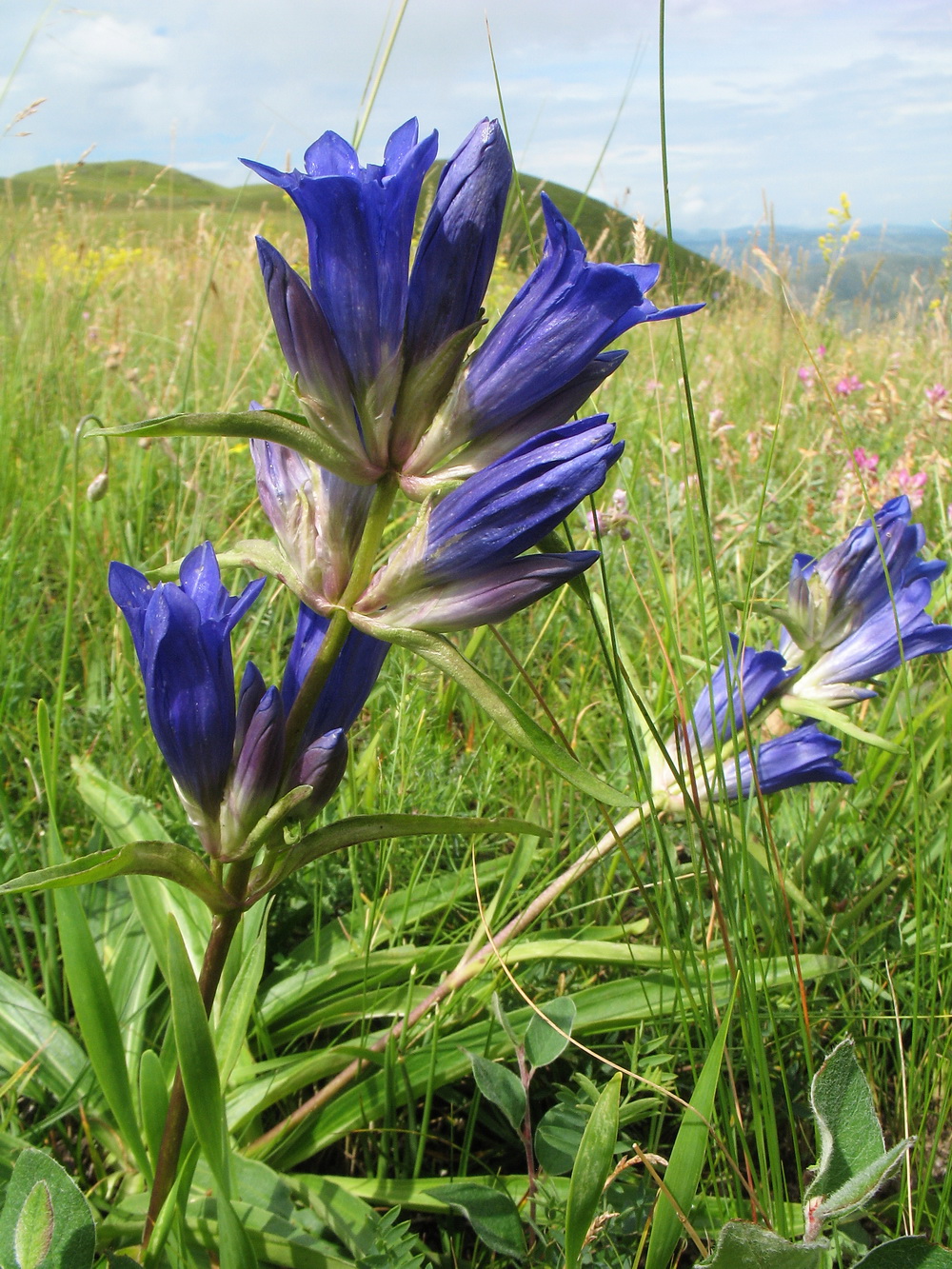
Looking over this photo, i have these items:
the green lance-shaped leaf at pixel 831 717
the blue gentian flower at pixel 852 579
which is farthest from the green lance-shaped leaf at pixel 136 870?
the blue gentian flower at pixel 852 579

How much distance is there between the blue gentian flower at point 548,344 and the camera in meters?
0.84

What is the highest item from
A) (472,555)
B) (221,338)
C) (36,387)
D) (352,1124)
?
(221,338)

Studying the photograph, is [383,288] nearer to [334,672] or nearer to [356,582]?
[356,582]

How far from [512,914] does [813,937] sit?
0.52 metres

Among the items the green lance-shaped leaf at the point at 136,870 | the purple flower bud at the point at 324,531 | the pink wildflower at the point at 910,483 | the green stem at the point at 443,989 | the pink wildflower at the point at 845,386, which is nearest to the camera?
the green lance-shaped leaf at the point at 136,870

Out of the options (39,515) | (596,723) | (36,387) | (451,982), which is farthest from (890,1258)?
(36,387)

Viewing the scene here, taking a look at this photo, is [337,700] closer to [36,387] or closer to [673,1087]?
[673,1087]

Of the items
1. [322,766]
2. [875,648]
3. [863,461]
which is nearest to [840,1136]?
[322,766]

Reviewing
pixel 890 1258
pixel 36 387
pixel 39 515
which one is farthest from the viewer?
pixel 36 387

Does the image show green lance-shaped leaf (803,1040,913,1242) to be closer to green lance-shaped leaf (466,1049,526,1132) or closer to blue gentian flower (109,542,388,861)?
green lance-shaped leaf (466,1049,526,1132)

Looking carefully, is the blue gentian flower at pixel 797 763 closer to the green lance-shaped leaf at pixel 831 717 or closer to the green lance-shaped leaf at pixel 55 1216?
the green lance-shaped leaf at pixel 831 717

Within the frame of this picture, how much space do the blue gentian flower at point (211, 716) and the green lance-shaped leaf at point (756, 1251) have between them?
1.79 ft

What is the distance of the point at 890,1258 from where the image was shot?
32.2 inches

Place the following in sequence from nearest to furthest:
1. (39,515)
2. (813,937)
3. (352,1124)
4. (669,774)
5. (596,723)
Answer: (352,1124), (669,774), (813,937), (596,723), (39,515)
